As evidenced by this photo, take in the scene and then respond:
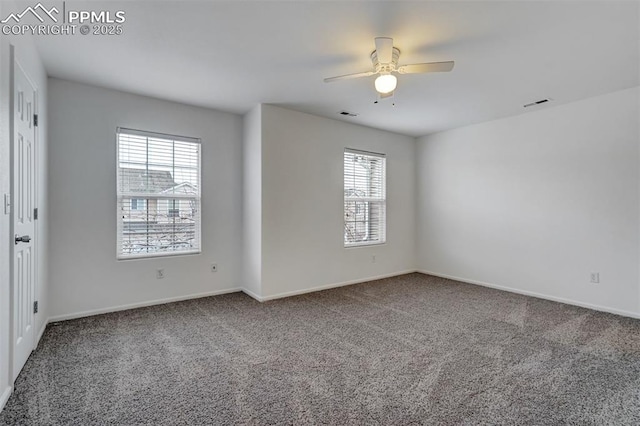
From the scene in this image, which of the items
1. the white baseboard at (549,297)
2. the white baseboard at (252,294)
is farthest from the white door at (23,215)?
the white baseboard at (549,297)

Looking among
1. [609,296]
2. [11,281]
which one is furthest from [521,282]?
[11,281]

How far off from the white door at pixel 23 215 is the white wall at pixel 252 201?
7.11 ft

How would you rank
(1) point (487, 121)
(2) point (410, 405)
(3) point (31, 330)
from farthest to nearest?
(1) point (487, 121), (3) point (31, 330), (2) point (410, 405)

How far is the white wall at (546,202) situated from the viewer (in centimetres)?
359

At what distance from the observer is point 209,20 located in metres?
2.25

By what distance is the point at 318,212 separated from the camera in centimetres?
461

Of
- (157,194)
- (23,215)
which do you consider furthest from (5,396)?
(157,194)

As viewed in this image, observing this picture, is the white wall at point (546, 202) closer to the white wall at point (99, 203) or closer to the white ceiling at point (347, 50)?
the white ceiling at point (347, 50)

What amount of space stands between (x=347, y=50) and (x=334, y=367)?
2.56 metres

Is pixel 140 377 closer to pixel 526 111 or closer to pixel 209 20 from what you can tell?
pixel 209 20

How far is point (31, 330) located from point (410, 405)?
296 centimetres

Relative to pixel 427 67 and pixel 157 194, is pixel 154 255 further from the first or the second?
pixel 427 67

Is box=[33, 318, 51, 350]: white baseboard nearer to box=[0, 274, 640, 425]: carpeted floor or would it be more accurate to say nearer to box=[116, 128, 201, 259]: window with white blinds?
box=[0, 274, 640, 425]: carpeted floor

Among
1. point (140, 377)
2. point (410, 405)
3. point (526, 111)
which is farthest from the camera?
point (526, 111)
